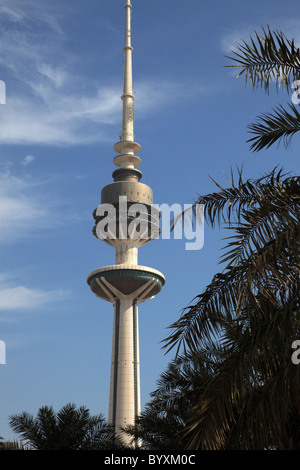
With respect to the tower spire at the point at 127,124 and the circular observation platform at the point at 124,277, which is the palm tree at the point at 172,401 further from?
the tower spire at the point at 127,124

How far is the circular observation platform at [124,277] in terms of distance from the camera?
98125mm

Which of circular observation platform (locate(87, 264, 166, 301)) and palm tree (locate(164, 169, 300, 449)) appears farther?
circular observation platform (locate(87, 264, 166, 301))

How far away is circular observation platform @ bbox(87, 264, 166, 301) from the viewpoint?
322 feet

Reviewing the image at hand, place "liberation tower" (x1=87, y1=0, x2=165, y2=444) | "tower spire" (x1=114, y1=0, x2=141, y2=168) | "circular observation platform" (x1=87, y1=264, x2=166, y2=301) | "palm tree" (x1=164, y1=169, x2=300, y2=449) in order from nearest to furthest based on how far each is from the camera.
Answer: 1. "palm tree" (x1=164, y1=169, x2=300, y2=449)
2. "liberation tower" (x1=87, y1=0, x2=165, y2=444)
3. "circular observation platform" (x1=87, y1=264, x2=166, y2=301)
4. "tower spire" (x1=114, y1=0, x2=141, y2=168)

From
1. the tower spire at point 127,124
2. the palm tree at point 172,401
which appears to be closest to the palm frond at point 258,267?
the palm tree at point 172,401

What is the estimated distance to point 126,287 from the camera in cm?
10012

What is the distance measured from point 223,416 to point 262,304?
245 centimetres

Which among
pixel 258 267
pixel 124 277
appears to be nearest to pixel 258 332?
pixel 258 267

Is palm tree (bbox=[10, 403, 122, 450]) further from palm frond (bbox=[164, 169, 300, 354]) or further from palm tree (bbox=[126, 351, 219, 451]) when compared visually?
palm frond (bbox=[164, 169, 300, 354])

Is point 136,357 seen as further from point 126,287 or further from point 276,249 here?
point 276,249

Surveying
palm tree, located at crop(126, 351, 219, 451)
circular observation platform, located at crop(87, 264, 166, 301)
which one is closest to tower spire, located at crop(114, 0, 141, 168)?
circular observation platform, located at crop(87, 264, 166, 301)

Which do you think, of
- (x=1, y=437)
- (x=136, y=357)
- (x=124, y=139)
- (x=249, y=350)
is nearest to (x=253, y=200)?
(x=249, y=350)

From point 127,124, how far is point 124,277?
94.9 ft

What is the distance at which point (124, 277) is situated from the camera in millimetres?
98000
